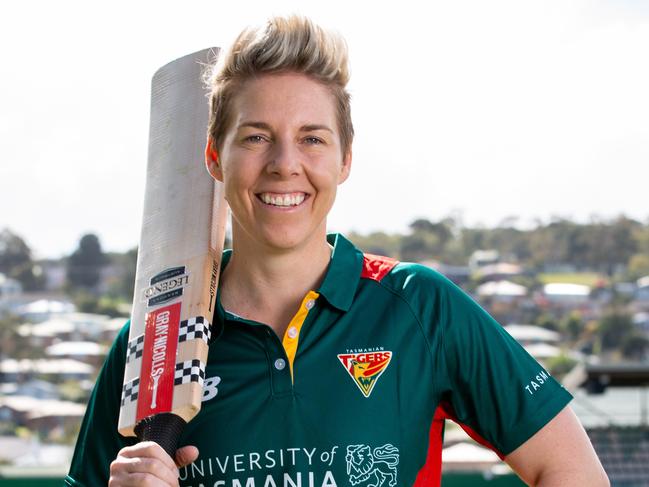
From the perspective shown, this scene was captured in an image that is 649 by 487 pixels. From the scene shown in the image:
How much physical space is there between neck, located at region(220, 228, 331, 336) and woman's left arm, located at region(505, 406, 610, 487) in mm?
480

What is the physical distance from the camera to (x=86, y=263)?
125ft

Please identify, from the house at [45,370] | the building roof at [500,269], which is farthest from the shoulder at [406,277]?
the building roof at [500,269]

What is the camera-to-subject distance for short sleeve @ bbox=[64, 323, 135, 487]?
203cm

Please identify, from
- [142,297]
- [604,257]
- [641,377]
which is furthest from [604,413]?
[604,257]

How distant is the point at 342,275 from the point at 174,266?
400 mm

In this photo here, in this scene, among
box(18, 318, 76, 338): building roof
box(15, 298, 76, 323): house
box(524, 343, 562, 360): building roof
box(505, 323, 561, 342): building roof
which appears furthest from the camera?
box(15, 298, 76, 323): house

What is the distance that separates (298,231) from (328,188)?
92 millimetres

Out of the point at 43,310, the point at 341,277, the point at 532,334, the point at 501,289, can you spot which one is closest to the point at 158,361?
the point at 341,277

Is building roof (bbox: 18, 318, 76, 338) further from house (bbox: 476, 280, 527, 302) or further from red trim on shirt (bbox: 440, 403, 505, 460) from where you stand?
red trim on shirt (bbox: 440, 403, 505, 460)

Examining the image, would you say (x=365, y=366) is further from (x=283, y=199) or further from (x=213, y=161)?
(x=213, y=161)

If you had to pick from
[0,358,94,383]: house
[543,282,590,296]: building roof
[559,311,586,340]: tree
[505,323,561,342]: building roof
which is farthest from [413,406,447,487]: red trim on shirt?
[543,282,590,296]: building roof

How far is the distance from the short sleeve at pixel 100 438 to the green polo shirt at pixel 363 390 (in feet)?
0.61

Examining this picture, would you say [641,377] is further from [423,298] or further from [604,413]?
[423,298]

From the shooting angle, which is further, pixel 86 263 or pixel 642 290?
pixel 642 290
